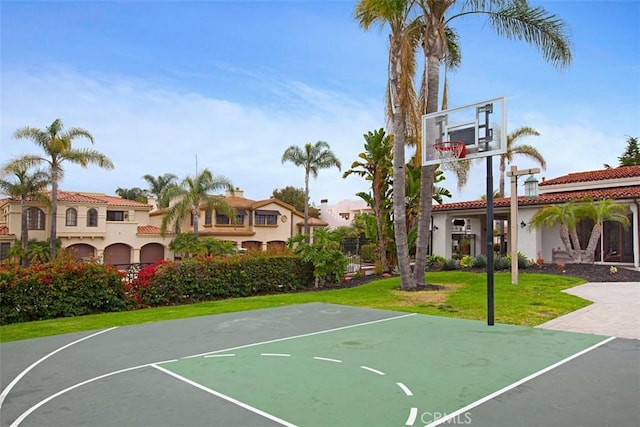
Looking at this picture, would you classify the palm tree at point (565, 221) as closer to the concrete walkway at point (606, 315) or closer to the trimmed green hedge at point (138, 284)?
the concrete walkway at point (606, 315)

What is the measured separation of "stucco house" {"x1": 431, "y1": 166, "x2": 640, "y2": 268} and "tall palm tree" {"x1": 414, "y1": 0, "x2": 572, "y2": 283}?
6.57 m

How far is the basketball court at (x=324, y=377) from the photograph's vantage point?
4.66 m

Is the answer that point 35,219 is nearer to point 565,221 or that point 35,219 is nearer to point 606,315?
point 565,221

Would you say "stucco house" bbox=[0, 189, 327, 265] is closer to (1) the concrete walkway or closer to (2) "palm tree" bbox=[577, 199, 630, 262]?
(2) "palm tree" bbox=[577, 199, 630, 262]

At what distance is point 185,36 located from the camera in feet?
46.4

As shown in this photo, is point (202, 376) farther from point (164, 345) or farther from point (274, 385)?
point (164, 345)

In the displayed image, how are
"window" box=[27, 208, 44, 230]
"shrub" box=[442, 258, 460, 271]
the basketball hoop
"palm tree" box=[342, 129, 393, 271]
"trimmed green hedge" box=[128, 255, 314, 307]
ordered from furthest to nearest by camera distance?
"window" box=[27, 208, 44, 230]
"shrub" box=[442, 258, 460, 271]
"palm tree" box=[342, 129, 393, 271]
"trimmed green hedge" box=[128, 255, 314, 307]
the basketball hoop

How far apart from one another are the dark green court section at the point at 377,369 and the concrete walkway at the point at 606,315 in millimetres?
760

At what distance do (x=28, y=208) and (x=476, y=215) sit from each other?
90.0 feet

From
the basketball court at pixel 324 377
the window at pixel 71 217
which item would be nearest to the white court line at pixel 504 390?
the basketball court at pixel 324 377

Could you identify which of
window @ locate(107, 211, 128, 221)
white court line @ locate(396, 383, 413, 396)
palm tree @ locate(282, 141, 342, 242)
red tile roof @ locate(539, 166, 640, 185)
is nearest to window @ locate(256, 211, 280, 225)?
palm tree @ locate(282, 141, 342, 242)

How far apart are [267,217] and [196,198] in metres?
8.43

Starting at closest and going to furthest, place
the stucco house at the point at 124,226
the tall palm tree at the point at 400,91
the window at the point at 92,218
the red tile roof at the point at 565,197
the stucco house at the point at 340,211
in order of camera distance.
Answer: the tall palm tree at the point at 400,91
the red tile roof at the point at 565,197
the stucco house at the point at 124,226
the window at the point at 92,218
the stucco house at the point at 340,211

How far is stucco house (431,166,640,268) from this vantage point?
19.1m
